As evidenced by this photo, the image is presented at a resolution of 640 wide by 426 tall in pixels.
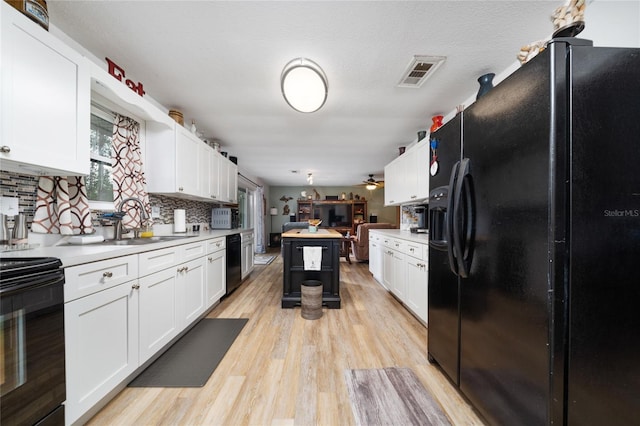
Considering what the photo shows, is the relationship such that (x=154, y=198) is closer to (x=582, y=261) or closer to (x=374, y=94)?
(x=374, y=94)

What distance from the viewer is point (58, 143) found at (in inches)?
50.4

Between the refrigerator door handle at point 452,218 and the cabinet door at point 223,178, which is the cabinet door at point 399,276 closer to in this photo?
the refrigerator door handle at point 452,218

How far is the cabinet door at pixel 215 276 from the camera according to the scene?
2.54 m

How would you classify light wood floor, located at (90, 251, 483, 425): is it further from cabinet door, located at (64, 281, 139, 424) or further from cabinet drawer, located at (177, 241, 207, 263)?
cabinet drawer, located at (177, 241, 207, 263)

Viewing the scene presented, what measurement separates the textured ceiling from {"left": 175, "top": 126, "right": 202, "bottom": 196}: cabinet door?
366 millimetres

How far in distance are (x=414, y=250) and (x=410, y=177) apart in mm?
1273

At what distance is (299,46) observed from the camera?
5.57ft

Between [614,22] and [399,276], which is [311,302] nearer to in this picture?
[399,276]

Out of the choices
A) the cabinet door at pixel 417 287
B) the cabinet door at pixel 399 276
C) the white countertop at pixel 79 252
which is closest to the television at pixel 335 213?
the cabinet door at pixel 399 276

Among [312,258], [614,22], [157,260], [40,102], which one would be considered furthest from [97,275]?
[614,22]

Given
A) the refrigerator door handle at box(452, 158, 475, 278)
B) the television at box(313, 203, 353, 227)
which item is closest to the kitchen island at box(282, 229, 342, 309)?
the refrigerator door handle at box(452, 158, 475, 278)

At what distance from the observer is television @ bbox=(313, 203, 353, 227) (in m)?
8.67

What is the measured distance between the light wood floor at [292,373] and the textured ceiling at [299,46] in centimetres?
240

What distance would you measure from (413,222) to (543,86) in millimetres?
3322
